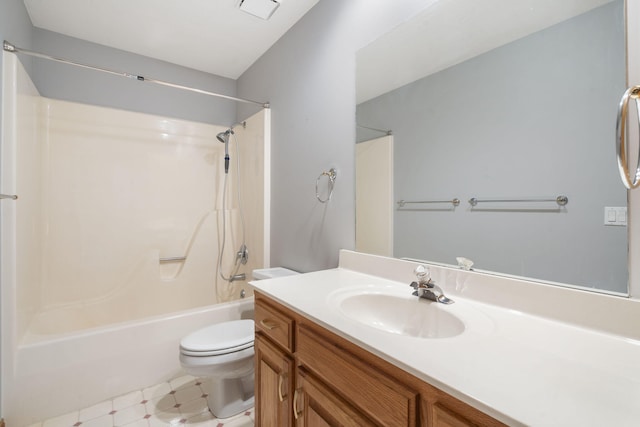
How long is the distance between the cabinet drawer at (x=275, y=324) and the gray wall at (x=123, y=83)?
2122mm

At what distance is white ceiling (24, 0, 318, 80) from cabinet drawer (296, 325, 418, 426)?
1.90 metres

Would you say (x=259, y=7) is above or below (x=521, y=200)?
above

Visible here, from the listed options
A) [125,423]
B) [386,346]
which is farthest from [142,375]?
[386,346]

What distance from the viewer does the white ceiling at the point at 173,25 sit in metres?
1.71

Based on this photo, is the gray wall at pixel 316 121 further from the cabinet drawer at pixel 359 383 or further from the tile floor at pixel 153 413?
the tile floor at pixel 153 413

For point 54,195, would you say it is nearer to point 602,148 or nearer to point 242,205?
point 242,205

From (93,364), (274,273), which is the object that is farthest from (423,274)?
(93,364)

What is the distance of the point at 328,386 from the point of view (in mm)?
792

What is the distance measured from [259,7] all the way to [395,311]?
1.90 metres

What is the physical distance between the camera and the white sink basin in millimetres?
896

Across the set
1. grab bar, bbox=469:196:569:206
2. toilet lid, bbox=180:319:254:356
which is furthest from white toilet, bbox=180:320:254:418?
grab bar, bbox=469:196:569:206

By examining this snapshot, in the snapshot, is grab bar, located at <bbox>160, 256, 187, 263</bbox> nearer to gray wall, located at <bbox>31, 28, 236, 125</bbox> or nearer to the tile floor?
the tile floor

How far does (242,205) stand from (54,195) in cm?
134

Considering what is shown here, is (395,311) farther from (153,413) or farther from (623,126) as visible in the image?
(153,413)
